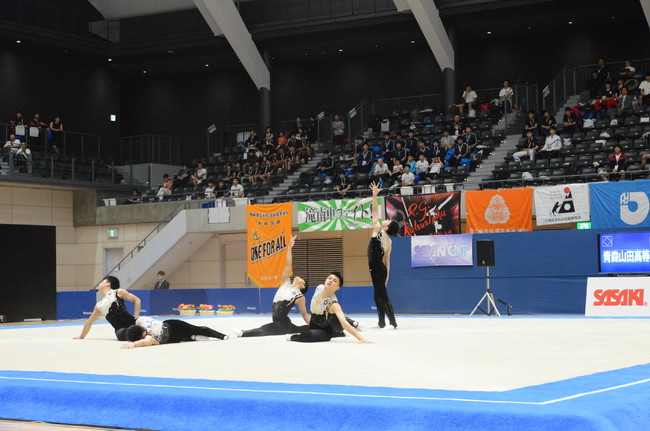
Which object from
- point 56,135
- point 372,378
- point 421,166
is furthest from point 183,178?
point 372,378

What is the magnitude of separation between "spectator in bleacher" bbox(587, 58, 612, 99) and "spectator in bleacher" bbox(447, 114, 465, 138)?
4.33m

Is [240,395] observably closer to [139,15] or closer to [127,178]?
[127,178]

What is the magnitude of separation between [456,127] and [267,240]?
7440 millimetres

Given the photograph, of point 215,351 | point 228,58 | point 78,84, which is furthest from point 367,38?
point 215,351

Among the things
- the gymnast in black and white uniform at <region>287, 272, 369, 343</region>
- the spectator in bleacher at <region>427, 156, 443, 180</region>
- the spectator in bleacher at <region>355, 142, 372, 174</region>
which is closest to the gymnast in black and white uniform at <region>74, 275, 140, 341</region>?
the gymnast in black and white uniform at <region>287, 272, 369, 343</region>

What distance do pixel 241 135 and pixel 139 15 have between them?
678 cm

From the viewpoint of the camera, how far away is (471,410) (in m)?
4.89

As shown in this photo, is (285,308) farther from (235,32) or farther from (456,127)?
(235,32)

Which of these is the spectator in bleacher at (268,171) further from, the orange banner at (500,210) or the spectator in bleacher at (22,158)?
the orange banner at (500,210)

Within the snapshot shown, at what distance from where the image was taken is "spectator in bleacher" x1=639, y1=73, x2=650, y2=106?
2519 centimetres

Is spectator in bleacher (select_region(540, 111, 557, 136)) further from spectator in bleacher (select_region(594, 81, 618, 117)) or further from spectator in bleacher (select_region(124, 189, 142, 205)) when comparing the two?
spectator in bleacher (select_region(124, 189, 142, 205))

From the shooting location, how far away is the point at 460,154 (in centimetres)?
2641

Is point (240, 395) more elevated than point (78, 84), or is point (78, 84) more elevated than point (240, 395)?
point (78, 84)

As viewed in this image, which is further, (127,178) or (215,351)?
(127,178)
